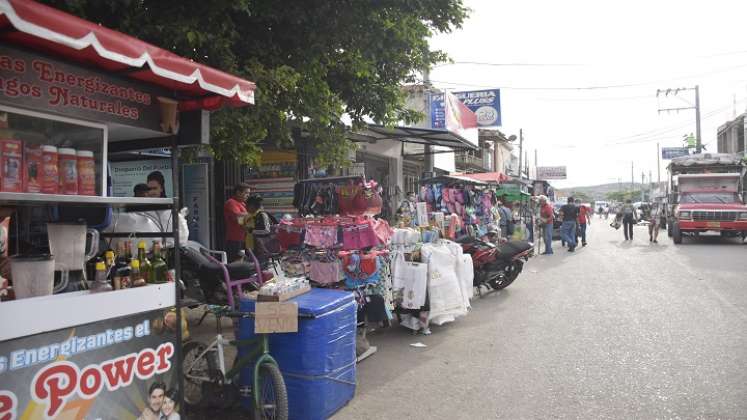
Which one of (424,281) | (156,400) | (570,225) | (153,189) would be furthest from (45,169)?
(570,225)

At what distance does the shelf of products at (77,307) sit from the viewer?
2465 millimetres

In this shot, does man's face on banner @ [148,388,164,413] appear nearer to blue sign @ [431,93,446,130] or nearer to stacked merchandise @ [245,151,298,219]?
stacked merchandise @ [245,151,298,219]

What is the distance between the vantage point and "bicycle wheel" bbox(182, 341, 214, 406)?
13.0ft

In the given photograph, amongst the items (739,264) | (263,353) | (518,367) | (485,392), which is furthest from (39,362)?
(739,264)

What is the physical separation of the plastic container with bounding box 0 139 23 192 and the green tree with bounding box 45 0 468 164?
1444mm

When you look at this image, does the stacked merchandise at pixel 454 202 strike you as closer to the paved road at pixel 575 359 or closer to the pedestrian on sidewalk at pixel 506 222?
the paved road at pixel 575 359

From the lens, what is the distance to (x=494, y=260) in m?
8.55

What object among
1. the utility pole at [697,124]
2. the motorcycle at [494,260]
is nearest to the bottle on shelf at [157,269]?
the motorcycle at [494,260]

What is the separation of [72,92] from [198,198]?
6.47 meters

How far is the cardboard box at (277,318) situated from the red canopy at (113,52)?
1.48 m

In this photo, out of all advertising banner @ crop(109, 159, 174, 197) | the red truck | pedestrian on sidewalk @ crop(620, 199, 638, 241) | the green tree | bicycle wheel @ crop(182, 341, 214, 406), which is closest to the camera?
bicycle wheel @ crop(182, 341, 214, 406)

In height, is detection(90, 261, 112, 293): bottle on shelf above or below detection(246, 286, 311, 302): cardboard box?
above

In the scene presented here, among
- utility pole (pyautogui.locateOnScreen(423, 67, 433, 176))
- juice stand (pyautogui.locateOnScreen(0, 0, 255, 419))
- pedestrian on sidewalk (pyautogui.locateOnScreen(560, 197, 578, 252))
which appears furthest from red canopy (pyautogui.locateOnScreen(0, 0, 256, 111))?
pedestrian on sidewalk (pyautogui.locateOnScreen(560, 197, 578, 252))

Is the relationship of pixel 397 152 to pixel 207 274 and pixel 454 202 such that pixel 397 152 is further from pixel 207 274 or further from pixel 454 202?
pixel 207 274
